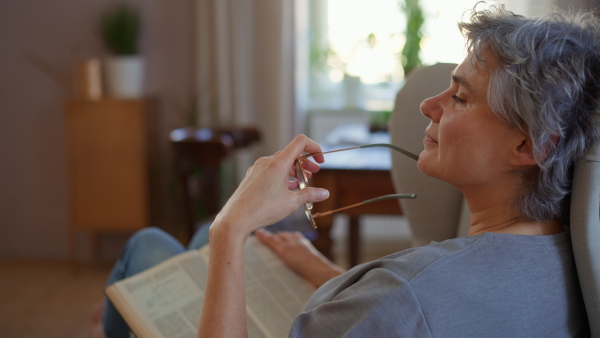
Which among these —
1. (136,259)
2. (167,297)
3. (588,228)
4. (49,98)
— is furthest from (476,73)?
(49,98)

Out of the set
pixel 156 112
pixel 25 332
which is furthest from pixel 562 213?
pixel 156 112

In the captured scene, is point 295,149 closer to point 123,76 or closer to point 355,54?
point 123,76

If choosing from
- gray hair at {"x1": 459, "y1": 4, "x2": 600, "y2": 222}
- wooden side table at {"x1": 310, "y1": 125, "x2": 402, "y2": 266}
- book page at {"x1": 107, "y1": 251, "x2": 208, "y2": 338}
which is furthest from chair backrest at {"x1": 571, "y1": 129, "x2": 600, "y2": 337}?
wooden side table at {"x1": 310, "y1": 125, "x2": 402, "y2": 266}

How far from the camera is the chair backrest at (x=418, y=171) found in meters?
1.36

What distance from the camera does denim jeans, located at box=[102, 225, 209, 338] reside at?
4.91ft

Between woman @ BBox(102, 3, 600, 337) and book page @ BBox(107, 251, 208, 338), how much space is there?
1.05 feet

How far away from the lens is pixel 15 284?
3303 millimetres

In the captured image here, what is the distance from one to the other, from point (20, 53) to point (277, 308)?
2811 mm

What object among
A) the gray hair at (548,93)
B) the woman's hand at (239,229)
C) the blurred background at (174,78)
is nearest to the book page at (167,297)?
the woman's hand at (239,229)

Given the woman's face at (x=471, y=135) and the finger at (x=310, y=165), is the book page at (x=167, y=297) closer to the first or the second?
the finger at (x=310, y=165)

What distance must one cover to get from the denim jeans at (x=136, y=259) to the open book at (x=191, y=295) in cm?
12

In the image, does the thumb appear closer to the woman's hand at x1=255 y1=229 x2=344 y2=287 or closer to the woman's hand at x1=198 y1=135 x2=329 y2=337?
the woman's hand at x1=198 y1=135 x2=329 y2=337

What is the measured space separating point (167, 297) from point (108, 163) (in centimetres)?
215

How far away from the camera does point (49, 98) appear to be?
360 cm
